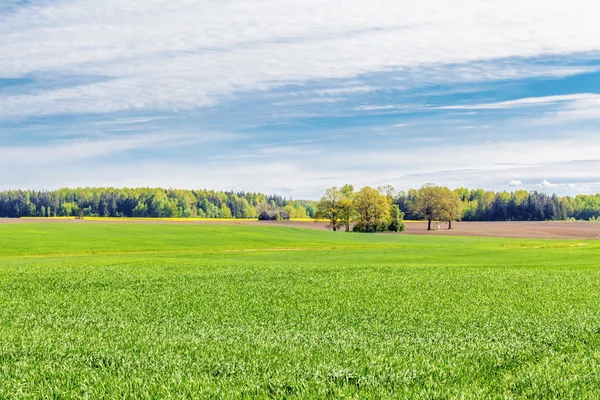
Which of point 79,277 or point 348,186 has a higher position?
point 348,186

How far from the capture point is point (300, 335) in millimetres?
11828

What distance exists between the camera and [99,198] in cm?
19925

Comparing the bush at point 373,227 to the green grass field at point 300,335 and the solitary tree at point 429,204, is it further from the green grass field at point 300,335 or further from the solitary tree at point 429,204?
the green grass field at point 300,335

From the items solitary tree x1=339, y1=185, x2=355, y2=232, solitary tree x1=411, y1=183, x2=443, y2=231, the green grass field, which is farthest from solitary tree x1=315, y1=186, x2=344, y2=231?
the green grass field

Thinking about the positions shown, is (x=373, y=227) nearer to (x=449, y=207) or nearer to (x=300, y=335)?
(x=449, y=207)

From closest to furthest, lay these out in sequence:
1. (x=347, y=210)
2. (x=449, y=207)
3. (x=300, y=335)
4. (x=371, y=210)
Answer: (x=300, y=335)
(x=371, y=210)
(x=347, y=210)
(x=449, y=207)

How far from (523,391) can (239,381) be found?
3856 millimetres

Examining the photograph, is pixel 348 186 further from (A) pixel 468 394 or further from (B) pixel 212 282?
(A) pixel 468 394

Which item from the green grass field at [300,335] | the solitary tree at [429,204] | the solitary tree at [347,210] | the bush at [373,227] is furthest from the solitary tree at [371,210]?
the green grass field at [300,335]

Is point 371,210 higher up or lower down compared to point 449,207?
lower down

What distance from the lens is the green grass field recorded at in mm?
7855

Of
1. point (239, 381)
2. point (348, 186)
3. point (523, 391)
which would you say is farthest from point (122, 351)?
point (348, 186)

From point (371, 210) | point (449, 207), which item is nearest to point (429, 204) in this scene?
point (449, 207)

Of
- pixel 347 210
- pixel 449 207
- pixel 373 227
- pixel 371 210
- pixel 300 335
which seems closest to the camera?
pixel 300 335
